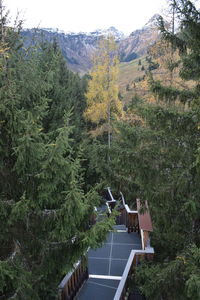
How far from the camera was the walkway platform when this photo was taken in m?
7.48

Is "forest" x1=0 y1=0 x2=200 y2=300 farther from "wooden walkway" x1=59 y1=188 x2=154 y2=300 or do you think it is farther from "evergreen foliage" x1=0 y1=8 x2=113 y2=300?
"wooden walkway" x1=59 y1=188 x2=154 y2=300

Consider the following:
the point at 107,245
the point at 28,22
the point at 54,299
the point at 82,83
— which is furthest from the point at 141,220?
the point at 82,83

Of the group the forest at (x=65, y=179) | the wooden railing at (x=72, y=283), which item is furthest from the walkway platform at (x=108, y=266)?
the forest at (x=65, y=179)

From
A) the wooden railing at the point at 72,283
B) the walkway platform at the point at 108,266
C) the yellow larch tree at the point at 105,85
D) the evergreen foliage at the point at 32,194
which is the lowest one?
the walkway platform at the point at 108,266

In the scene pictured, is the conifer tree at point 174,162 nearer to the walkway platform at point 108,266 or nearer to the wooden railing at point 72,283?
the walkway platform at point 108,266

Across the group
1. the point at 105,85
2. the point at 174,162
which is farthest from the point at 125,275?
the point at 105,85

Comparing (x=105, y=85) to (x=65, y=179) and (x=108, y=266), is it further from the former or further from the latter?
(x=65, y=179)

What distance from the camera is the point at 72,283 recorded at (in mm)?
6926

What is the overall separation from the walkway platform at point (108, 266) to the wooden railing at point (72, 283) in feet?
0.93

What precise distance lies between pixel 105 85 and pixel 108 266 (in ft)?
40.5

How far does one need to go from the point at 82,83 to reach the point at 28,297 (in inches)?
998

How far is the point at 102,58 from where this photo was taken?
17938mm

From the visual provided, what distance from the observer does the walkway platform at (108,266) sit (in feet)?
24.6

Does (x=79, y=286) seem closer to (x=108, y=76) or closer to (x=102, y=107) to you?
(x=102, y=107)
